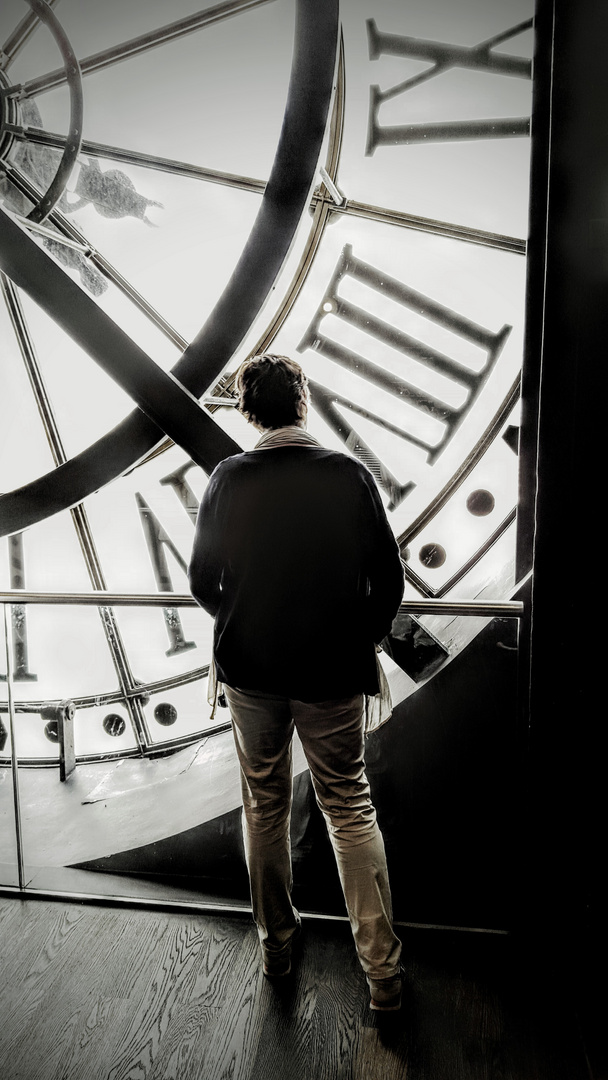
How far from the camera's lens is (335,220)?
1736 millimetres

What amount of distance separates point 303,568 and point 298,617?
8cm

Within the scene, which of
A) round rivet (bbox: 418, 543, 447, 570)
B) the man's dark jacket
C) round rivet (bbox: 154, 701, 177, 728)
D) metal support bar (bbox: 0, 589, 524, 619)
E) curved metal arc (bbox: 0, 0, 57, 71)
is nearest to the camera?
the man's dark jacket

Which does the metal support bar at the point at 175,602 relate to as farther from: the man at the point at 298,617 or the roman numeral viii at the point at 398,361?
the roman numeral viii at the point at 398,361

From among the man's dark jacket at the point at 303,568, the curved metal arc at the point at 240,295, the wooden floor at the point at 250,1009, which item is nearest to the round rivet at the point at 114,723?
the wooden floor at the point at 250,1009

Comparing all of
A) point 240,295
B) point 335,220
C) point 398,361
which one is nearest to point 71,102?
point 335,220

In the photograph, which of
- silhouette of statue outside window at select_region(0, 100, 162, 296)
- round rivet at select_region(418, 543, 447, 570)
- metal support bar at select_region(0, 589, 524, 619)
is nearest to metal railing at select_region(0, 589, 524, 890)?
metal support bar at select_region(0, 589, 524, 619)

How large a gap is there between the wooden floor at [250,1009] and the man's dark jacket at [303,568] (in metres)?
0.60

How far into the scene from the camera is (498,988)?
3.67 ft

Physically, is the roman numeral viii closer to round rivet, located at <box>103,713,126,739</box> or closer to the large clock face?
the large clock face

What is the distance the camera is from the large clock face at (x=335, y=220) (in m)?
1.57

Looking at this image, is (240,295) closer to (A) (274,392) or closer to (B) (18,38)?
(A) (274,392)

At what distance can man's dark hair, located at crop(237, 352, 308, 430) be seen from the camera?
1035 millimetres

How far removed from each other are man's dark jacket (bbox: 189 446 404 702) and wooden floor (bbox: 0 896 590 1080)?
597mm

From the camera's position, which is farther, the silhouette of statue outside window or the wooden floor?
the silhouette of statue outside window
